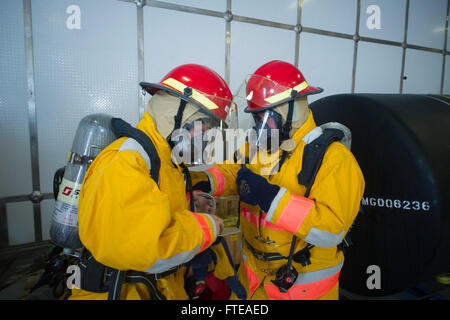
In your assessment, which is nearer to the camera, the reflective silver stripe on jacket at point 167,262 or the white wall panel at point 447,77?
the reflective silver stripe on jacket at point 167,262

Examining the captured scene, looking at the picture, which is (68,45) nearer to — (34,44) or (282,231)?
(34,44)

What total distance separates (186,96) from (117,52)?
231 cm

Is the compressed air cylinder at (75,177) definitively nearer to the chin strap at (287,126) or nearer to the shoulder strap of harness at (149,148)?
the shoulder strap of harness at (149,148)

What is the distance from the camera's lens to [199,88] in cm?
133

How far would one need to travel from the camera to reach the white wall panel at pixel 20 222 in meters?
2.86

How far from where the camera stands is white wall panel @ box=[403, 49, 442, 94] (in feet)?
16.3

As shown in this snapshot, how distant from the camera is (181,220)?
1.11 metres

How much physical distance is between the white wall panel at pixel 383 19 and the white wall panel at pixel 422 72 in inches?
21.9

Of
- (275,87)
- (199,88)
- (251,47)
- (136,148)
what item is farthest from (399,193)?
(251,47)

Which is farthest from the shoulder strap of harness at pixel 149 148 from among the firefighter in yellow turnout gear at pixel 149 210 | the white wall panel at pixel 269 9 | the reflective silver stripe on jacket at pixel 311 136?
the white wall panel at pixel 269 9

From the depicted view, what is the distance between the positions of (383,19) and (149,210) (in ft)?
19.0

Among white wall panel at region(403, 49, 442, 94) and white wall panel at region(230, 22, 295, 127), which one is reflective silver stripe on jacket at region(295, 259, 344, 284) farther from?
white wall panel at region(403, 49, 442, 94)

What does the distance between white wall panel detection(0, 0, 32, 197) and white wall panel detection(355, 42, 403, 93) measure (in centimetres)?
525

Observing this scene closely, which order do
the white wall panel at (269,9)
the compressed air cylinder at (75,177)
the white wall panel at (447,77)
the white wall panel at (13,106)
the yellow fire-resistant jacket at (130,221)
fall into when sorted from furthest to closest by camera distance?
1. the white wall panel at (447,77)
2. the white wall panel at (269,9)
3. the white wall panel at (13,106)
4. the compressed air cylinder at (75,177)
5. the yellow fire-resistant jacket at (130,221)
